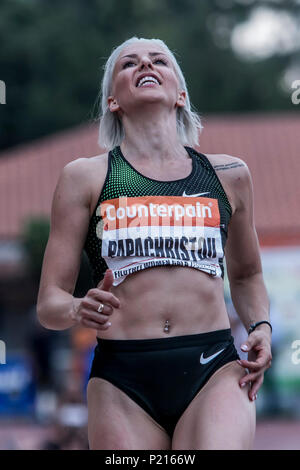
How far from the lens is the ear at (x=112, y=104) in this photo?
11.8 feet

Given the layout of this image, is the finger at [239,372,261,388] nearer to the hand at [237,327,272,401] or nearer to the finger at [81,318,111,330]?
the hand at [237,327,272,401]

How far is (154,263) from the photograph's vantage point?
3156mm

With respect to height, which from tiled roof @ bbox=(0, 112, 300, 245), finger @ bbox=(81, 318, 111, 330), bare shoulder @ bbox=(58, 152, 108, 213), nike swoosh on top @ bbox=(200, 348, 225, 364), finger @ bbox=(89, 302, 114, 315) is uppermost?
tiled roof @ bbox=(0, 112, 300, 245)

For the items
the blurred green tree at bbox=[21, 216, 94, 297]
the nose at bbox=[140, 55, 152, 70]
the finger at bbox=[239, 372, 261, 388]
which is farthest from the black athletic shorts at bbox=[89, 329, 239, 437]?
the blurred green tree at bbox=[21, 216, 94, 297]

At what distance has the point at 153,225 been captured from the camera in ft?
10.5

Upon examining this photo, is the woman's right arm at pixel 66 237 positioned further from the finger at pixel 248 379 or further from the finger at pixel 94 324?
the finger at pixel 248 379

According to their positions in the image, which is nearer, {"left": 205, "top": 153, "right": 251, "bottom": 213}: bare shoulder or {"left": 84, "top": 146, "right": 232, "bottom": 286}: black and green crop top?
{"left": 84, "top": 146, "right": 232, "bottom": 286}: black and green crop top

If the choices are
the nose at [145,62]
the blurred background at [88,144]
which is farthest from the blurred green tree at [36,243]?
the nose at [145,62]

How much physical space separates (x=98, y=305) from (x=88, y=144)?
19184 mm

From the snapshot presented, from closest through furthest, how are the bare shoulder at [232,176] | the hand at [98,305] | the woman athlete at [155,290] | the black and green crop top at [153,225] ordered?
the hand at [98,305] → the woman athlete at [155,290] → the black and green crop top at [153,225] → the bare shoulder at [232,176]

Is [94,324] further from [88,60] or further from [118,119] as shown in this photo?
[88,60]

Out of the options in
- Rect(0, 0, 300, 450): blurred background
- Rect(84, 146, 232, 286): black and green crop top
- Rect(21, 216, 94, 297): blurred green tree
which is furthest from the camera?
Rect(21, 216, 94, 297): blurred green tree

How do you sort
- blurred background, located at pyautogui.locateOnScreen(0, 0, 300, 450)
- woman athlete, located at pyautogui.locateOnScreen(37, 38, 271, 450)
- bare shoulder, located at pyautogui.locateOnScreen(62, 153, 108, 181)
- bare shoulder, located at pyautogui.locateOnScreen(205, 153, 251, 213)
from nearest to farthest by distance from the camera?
woman athlete, located at pyautogui.locateOnScreen(37, 38, 271, 450)
bare shoulder, located at pyautogui.locateOnScreen(62, 153, 108, 181)
bare shoulder, located at pyautogui.locateOnScreen(205, 153, 251, 213)
blurred background, located at pyautogui.locateOnScreen(0, 0, 300, 450)

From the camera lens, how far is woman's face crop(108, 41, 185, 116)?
3.47 meters
